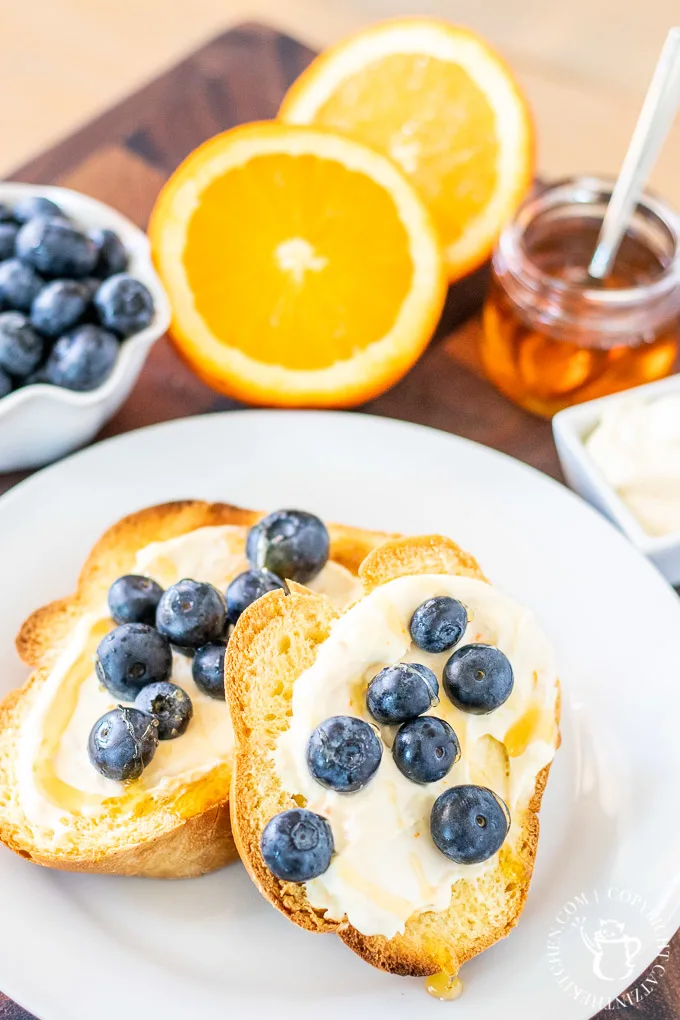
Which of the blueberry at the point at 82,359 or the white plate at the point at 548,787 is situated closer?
the white plate at the point at 548,787

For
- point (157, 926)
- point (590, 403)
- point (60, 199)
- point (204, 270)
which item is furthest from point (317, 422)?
point (157, 926)

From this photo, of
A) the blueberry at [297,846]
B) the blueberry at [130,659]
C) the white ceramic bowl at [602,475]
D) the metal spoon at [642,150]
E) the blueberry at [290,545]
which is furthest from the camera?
the white ceramic bowl at [602,475]

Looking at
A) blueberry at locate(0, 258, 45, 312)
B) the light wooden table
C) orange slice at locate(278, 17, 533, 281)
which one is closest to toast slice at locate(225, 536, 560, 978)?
blueberry at locate(0, 258, 45, 312)

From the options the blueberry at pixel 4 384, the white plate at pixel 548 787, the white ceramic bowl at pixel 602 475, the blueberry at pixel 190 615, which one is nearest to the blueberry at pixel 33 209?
the blueberry at pixel 4 384

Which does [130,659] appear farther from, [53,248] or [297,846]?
[53,248]

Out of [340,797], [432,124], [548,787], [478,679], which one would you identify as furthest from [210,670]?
[432,124]

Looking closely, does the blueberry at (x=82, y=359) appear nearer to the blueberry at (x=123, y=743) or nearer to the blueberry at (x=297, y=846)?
the blueberry at (x=123, y=743)

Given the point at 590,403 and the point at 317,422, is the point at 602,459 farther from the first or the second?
the point at 317,422

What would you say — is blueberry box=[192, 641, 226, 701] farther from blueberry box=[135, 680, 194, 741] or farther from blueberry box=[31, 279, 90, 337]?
blueberry box=[31, 279, 90, 337]
